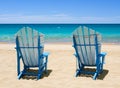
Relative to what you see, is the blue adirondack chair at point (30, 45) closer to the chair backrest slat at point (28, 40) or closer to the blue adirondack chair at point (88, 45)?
the chair backrest slat at point (28, 40)

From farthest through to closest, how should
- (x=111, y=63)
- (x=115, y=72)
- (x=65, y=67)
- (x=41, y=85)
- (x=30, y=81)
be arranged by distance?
1. (x=111, y=63)
2. (x=65, y=67)
3. (x=115, y=72)
4. (x=30, y=81)
5. (x=41, y=85)

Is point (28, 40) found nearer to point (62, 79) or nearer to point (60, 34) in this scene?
point (62, 79)

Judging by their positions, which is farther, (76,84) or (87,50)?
(87,50)

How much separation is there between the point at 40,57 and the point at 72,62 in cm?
242

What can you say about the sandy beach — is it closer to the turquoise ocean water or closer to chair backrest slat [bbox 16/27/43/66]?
chair backrest slat [bbox 16/27/43/66]

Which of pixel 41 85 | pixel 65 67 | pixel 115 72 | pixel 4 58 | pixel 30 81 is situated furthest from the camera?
pixel 4 58

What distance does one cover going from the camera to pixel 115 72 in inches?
289

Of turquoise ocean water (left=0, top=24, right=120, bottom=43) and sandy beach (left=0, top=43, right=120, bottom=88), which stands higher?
sandy beach (left=0, top=43, right=120, bottom=88)

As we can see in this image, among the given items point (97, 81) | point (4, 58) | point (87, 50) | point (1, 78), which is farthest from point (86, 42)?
point (4, 58)

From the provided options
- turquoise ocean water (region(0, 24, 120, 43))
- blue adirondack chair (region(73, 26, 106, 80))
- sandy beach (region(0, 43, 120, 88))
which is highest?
blue adirondack chair (region(73, 26, 106, 80))

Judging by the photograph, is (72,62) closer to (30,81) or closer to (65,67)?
(65,67)

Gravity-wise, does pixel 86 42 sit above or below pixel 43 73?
above

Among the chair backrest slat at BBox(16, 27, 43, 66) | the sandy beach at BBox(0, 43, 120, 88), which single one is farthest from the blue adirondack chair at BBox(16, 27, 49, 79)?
the sandy beach at BBox(0, 43, 120, 88)

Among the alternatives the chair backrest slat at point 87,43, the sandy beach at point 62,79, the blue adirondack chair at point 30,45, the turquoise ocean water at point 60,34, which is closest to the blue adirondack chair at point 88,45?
the chair backrest slat at point 87,43
